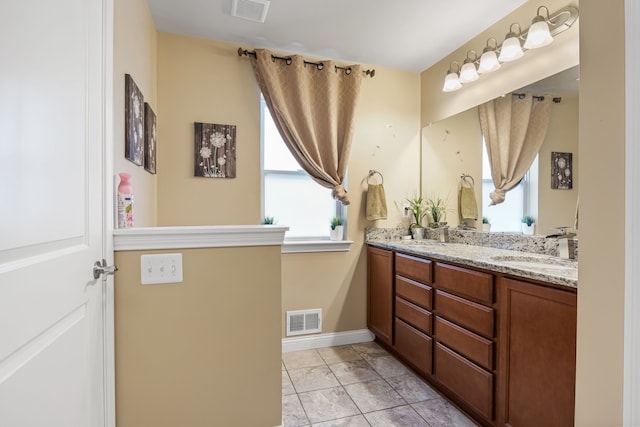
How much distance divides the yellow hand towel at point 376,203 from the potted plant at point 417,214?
33 centimetres

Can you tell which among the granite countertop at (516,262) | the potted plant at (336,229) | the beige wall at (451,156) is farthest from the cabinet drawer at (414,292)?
the beige wall at (451,156)

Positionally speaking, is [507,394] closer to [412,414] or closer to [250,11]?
[412,414]

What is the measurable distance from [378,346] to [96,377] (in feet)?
7.44

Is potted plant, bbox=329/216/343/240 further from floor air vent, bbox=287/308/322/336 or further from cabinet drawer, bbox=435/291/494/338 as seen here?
cabinet drawer, bbox=435/291/494/338

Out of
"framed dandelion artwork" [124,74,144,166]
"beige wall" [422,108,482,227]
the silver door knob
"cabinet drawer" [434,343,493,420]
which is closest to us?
the silver door knob

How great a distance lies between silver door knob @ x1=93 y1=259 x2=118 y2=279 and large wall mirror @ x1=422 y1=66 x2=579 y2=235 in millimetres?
2349

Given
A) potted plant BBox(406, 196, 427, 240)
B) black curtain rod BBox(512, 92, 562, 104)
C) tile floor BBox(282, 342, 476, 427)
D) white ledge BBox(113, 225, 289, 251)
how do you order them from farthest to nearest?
potted plant BBox(406, 196, 427, 240), black curtain rod BBox(512, 92, 562, 104), tile floor BBox(282, 342, 476, 427), white ledge BBox(113, 225, 289, 251)

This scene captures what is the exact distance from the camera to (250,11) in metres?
2.09

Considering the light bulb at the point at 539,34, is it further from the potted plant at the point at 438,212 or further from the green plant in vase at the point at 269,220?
the green plant in vase at the point at 269,220

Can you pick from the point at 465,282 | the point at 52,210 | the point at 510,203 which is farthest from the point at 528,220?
the point at 52,210

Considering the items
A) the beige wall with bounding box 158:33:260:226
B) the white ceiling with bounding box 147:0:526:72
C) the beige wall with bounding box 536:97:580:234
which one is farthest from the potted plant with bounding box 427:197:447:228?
the beige wall with bounding box 158:33:260:226

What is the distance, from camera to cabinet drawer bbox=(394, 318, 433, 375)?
6.90 ft

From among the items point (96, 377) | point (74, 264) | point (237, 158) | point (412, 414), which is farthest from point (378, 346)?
point (74, 264)

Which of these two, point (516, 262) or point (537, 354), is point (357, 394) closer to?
point (537, 354)
